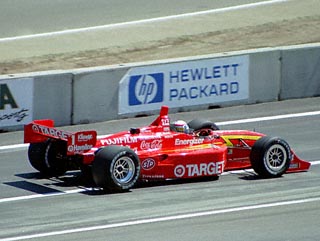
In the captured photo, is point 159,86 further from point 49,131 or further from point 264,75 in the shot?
point 49,131

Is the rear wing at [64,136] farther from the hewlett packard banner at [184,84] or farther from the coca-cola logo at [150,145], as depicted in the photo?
the hewlett packard banner at [184,84]

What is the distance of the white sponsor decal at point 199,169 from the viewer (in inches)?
615

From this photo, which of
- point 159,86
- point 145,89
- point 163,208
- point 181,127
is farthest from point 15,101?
point 163,208

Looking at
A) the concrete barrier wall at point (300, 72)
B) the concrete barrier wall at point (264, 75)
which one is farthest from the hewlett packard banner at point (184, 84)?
the concrete barrier wall at point (300, 72)

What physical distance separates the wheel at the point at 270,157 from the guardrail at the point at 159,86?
15.5 feet

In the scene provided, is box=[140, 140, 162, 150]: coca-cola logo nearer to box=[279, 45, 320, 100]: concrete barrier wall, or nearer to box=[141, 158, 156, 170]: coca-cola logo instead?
box=[141, 158, 156, 170]: coca-cola logo

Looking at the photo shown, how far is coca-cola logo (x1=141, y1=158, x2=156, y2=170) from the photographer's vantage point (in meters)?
15.3

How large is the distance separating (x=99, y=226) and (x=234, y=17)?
47.8 feet

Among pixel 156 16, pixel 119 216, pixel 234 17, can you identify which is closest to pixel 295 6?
pixel 234 17

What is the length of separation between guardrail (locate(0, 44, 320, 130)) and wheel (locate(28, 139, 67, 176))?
3.36 meters

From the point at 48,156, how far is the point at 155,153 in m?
1.58

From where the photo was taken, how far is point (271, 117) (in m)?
20.6

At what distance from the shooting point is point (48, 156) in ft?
51.8

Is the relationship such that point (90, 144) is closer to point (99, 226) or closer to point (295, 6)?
point (99, 226)
